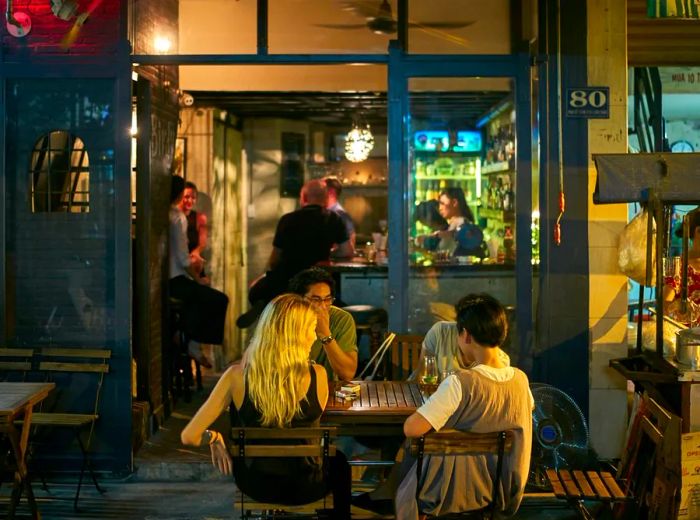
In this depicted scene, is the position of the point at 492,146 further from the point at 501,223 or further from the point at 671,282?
the point at 671,282

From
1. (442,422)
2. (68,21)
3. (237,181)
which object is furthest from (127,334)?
(237,181)

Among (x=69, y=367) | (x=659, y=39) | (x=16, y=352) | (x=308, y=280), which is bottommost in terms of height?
(x=69, y=367)

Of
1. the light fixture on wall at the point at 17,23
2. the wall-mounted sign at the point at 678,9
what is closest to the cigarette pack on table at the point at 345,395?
the wall-mounted sign at the point at 678,9

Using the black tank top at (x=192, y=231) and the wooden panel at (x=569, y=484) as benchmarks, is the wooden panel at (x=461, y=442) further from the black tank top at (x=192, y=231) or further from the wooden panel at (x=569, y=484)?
the black tank top at (x=192, y=231)

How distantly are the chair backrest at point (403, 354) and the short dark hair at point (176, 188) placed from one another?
3.14 m

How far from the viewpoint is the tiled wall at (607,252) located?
7484 millimetres

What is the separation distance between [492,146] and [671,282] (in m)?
Result: 1.74

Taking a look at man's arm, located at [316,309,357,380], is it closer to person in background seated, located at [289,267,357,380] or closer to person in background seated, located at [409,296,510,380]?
person in background seated, located at [289,267,357,380]

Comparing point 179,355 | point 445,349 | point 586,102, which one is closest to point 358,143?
point 179,355

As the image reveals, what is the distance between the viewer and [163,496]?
23.6 ft

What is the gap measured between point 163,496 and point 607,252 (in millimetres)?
3707

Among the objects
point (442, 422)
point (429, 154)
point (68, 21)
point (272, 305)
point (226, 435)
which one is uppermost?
point (68, 21)

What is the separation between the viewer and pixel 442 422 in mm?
4750

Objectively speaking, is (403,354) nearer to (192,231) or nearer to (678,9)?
(678,9)
